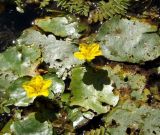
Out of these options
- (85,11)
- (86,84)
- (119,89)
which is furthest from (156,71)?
(85,11)

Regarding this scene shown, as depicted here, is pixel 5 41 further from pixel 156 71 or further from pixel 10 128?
pixel 156 71

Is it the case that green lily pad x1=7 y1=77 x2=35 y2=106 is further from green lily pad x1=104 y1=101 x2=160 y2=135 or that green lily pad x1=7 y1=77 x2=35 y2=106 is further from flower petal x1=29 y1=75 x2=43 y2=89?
green lily pad x1=104 y1=101 x2=160 y2=135

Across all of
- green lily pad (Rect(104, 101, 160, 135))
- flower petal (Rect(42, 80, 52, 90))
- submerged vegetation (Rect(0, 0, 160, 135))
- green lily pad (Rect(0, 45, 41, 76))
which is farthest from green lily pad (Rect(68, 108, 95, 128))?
green lily pad (Rect(0, 45, 41, 76))

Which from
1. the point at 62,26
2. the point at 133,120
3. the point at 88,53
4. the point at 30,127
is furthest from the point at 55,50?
the point at 133,120

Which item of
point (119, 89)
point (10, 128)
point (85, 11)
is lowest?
point (10, 128)

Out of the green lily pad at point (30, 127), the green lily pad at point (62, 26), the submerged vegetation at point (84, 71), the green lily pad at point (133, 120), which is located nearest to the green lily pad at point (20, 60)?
the submerged vegetation at point (84, 71)

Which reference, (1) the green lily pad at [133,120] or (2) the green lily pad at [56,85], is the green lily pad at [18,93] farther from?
(1) the green lily pad at [133,120]

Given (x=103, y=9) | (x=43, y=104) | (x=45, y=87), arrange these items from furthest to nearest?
(x=103, y=9)
(x=43, y=104)
(x=45, y=87)
